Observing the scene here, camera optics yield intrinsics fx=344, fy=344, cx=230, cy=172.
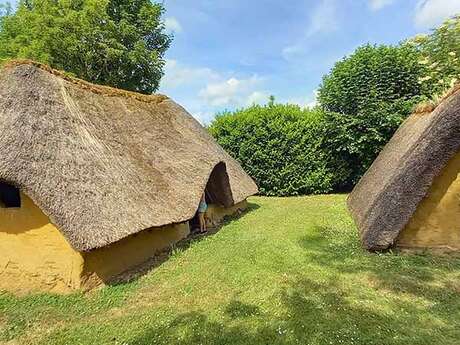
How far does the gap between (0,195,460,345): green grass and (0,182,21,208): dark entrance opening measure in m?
1.79

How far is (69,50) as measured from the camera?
71.6 ft

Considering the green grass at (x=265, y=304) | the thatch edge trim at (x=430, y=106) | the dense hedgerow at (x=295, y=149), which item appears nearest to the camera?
the green grass at (x=265, y=304)

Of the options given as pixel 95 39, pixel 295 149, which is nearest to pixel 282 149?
pixel 295 149

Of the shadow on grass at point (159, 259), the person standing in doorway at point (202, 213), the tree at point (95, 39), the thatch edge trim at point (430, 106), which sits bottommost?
the shadow on grass at point (159, 259)

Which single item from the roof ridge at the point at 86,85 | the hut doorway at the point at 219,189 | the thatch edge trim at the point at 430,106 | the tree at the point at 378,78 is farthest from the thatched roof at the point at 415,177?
the roof ridge at the point at 86,85

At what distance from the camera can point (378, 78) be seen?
1459cm

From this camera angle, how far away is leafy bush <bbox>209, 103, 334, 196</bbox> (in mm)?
16719

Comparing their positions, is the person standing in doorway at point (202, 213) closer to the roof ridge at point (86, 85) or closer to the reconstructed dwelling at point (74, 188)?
the reconstructed dwelling at point (74, 188)

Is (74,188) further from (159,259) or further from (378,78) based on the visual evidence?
(378,78)

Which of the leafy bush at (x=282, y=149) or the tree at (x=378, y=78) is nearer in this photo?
the tree at (x=378, y=78)

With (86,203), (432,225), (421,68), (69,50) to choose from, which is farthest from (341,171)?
(69,50)

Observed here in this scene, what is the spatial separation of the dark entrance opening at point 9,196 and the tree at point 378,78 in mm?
13004

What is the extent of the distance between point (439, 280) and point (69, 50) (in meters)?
23.1

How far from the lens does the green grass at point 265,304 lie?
476cm
